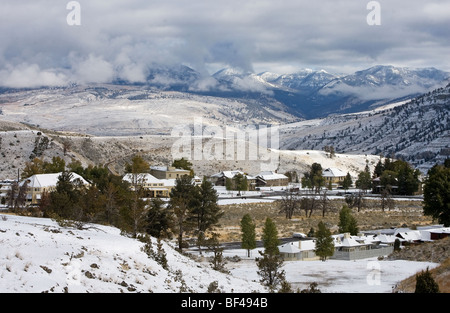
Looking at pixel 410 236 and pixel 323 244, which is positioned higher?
pixel 323 244

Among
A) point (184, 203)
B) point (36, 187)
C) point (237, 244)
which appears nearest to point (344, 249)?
point (237, 244)

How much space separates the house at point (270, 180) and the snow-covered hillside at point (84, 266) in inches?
4695

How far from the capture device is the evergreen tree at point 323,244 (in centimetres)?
4944

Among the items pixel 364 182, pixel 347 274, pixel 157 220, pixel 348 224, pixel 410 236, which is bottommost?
pixel 410 236

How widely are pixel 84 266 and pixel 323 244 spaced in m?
34.0

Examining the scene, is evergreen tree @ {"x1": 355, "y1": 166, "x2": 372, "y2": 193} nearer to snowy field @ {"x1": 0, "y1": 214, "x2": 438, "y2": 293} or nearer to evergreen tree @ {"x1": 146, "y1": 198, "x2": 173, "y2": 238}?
evergreen tree @ {"x1": 146, "y1": 198, "x2": 173, "y2": 238}

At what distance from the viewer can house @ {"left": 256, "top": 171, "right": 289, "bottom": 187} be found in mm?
146125

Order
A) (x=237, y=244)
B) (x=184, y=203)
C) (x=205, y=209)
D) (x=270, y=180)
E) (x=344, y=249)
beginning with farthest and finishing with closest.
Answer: (x=270, y=180) → (x=205, y=209) → (x=237, y=244) → (x=184, y=203) → (x=344, y=249)

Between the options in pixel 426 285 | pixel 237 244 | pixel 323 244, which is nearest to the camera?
pixel 426 285

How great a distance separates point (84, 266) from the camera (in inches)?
772

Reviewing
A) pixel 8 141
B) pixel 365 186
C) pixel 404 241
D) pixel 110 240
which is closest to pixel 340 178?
pixel 365 186

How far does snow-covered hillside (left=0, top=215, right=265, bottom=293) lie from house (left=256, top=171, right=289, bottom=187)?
119257 mm

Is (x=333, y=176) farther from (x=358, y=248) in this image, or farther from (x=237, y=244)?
(x=358, y=248)
